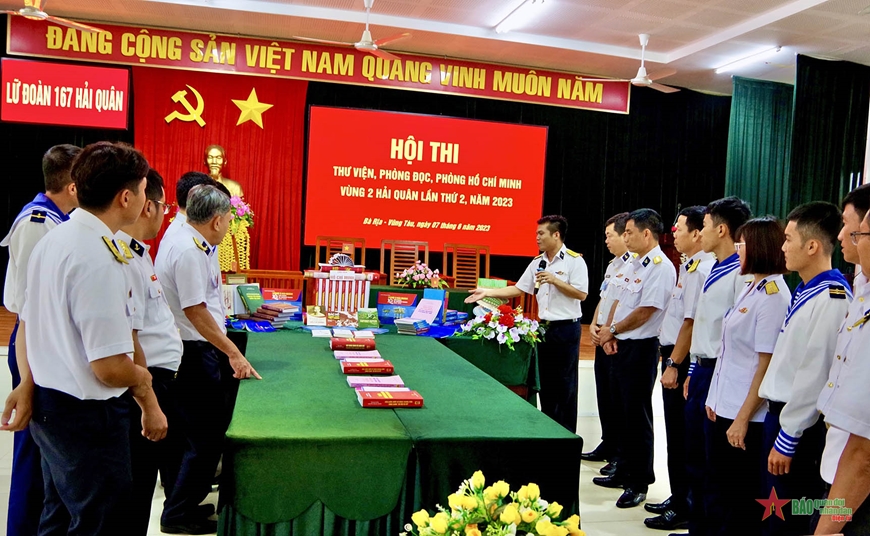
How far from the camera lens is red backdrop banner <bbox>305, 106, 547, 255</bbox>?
8320mm

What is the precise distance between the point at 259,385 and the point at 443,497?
93cm

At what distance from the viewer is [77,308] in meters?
1.69

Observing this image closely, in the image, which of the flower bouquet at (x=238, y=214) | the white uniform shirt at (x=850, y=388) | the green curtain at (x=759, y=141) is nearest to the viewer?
the white uniform shirt at (x=850, y=388)

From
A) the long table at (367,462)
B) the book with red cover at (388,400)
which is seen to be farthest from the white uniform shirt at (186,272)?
the book with red cover at (388,400)

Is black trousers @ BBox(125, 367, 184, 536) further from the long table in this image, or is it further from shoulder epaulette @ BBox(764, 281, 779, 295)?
shoulder epaulette @ BBox(764, 281, 779, 295)

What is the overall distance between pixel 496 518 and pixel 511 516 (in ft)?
0.23

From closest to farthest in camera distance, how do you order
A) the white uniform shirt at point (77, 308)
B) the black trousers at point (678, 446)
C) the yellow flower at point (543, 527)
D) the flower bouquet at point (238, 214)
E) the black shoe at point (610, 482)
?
the yellow flower at point (543, 527) < the white uniform shirt at point (77, 308) < the black trousers at point (678, 446) < the black shoe at point (610, 482) < the flower bouquet at point (238, 214)

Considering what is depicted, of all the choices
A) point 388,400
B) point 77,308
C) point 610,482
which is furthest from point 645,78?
point 77,308

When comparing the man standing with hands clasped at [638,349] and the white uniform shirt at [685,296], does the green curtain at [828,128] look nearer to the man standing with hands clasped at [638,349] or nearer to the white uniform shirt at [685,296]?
the man standing with hands clasped at [638,349]

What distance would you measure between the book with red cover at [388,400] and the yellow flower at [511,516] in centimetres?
101

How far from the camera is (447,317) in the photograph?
4.55m

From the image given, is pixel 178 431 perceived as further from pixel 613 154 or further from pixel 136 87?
pixel 613 154

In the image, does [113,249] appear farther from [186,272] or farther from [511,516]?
[511,516]

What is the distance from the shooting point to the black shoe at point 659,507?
337 cm
